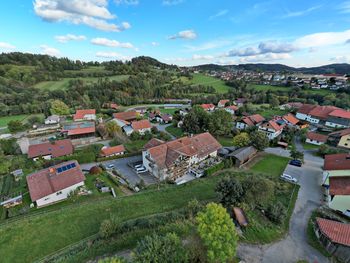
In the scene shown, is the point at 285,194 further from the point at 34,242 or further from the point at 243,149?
the point at 34,242

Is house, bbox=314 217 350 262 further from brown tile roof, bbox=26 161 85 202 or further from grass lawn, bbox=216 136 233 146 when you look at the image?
brown tile roof, bbox=26 161 85 202

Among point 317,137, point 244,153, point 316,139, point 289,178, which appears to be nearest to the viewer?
point 289,178

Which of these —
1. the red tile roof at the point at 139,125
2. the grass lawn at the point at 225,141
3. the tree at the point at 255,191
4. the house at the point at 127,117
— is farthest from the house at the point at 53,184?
the house at the point at 127,117

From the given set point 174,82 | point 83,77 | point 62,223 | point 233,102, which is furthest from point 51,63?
point 62,223

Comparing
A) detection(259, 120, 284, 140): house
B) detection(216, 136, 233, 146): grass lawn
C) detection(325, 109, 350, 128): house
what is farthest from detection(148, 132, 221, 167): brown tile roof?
detection(325, 109, 350, 128): house

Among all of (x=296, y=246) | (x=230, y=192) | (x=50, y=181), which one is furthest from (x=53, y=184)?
(x=296, y=246)

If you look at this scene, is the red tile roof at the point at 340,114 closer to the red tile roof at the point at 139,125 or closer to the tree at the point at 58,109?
the red tile roof at the point at 139,125

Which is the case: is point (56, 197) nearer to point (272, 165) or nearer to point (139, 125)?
point (139, 125)
